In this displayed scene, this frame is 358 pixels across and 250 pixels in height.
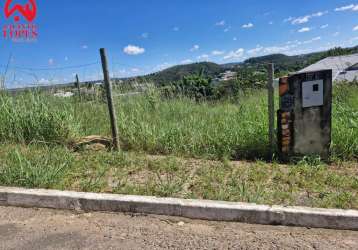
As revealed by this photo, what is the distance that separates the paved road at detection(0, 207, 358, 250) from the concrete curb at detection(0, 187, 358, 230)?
74mm

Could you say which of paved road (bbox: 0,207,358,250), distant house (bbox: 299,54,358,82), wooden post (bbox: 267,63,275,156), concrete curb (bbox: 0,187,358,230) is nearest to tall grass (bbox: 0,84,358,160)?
wooden post (bbox: 267,63,275,156)

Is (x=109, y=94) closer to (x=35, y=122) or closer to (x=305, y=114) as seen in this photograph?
(x=35, y=122)

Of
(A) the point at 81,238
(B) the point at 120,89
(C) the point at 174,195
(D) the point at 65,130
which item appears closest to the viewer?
(A) the point at 81,238

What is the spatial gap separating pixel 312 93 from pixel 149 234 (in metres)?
2.92

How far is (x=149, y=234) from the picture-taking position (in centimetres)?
299

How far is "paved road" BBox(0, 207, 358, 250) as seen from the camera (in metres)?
2.78

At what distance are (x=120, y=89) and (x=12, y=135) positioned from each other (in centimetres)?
246

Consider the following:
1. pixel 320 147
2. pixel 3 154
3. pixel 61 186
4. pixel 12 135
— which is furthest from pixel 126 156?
pixel 320 147

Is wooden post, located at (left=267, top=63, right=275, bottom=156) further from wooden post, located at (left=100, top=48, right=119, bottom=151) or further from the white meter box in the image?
wooden post, located at (left=100, top=48, right=119, bottom=151)

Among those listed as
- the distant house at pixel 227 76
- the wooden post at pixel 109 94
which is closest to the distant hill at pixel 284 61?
the distant house at pixel 227 76


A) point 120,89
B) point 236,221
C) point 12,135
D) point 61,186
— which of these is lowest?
point 236,221

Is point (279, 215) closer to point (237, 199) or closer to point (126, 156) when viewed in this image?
point (237, 199)

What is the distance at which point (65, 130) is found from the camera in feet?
18.9

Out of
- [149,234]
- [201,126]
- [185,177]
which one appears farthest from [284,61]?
[149,234]
